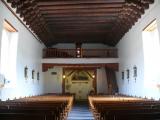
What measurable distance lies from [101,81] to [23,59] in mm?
8777

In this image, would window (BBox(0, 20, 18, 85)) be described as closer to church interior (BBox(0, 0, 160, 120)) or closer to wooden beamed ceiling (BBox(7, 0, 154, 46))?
church interior (BBox(0, 0, 160, 120))

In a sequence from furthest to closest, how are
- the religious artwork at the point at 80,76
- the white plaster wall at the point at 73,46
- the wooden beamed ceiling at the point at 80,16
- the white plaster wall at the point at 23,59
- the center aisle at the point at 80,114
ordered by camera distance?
the religious artwork at the point at 80,76
the white plaster wall at the point at 73,46
the center aisle at the point at 80,114
the wooden beamed ceiling at the point at 80,16
the white plaster wall at the point at 23,59

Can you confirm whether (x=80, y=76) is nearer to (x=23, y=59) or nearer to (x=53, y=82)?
(x=53, y=82)

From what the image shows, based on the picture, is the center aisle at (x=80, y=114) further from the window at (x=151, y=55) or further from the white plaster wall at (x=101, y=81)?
the white plaster wall at (x=101, y=81)

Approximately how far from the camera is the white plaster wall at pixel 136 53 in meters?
10.2

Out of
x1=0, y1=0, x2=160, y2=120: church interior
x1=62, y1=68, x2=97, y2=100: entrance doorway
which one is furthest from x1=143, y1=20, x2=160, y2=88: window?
x1=62, y1=68, x2=97, y2=100: entrance doorway

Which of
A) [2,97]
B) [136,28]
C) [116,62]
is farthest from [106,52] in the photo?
[2,97]

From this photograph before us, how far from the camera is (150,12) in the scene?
10.1 m

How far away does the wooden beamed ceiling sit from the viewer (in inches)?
409

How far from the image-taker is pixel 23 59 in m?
12.6

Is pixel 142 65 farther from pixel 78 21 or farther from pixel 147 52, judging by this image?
pixel 78 21

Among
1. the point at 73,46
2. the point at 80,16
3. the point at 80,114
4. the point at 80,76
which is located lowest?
the point at 80,114

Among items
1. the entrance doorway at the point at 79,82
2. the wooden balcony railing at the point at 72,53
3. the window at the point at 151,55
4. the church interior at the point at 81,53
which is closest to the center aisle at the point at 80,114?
the church interior at the point at 81,53

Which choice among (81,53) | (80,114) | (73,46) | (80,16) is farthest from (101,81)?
(80,16)
